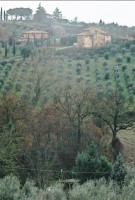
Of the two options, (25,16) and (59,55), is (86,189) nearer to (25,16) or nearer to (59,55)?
(59,55)

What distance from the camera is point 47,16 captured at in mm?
106812

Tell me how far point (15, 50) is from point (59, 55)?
704 cm

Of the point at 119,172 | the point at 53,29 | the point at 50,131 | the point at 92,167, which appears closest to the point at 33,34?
the point at 53,29

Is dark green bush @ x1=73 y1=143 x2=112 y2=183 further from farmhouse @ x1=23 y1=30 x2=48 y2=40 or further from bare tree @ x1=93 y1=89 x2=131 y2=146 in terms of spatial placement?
farmhouse @ x1=23 y1=30 x2=48 y2=40

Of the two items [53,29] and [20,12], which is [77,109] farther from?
[20,12]

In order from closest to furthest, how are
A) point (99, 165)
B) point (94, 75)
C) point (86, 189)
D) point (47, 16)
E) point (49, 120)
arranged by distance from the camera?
point (86, 189), point (99, 165), point (49, 120), point (94, 75), point (47, 16)

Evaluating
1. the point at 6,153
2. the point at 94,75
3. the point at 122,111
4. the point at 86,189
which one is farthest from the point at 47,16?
the point at 86,189

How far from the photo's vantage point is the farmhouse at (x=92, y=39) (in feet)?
226

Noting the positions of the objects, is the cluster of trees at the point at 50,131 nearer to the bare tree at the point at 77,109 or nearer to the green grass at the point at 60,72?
the bare tree at the point at 77,109

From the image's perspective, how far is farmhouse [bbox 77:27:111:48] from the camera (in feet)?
226

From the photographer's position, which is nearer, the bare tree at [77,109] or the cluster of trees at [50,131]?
the cluster of trees at [50,131]

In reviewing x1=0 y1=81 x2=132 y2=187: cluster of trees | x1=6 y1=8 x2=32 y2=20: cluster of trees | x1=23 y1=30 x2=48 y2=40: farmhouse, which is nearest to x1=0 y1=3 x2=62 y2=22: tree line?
x1=6 y1=8 x2=32 y2=20: cluster of trees

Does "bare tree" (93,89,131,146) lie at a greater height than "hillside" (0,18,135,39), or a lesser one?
lesser

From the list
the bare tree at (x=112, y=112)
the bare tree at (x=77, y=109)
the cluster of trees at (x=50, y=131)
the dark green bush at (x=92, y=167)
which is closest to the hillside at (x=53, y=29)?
the bare tree at (x=112, y=112)
